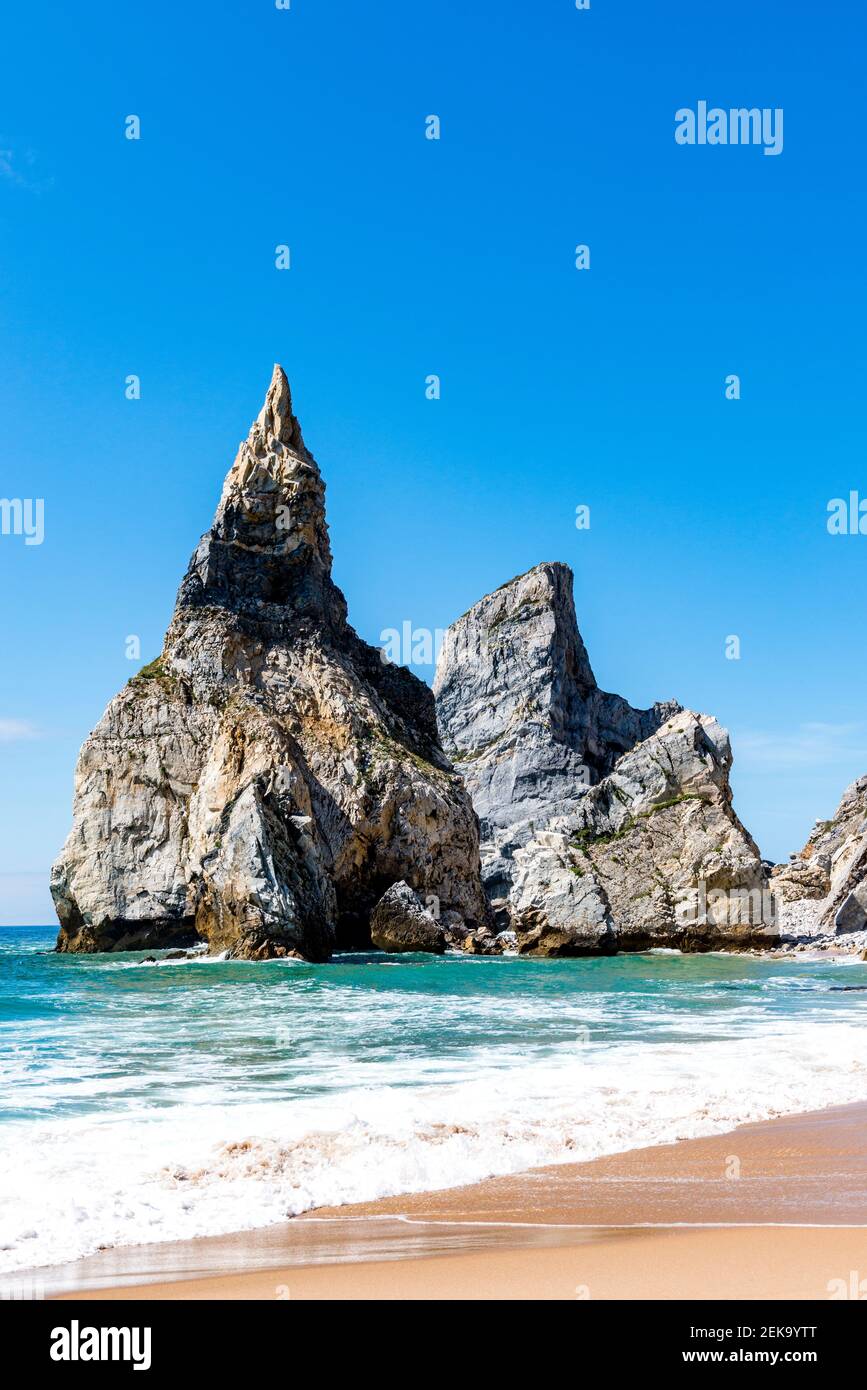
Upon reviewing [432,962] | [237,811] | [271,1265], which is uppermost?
[237,811]

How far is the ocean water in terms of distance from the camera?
741 cm

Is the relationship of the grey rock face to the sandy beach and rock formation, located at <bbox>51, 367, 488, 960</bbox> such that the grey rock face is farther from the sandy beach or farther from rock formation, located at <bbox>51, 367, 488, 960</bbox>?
the sandy beach

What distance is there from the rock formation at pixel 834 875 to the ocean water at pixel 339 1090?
3103cm

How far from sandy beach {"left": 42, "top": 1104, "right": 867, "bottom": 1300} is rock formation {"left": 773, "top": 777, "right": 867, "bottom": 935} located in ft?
165

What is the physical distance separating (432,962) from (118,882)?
18072mm

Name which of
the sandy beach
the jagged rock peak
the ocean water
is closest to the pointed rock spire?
the jagged rock peak

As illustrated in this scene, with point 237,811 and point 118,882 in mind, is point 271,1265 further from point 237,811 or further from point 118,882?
point 118,882

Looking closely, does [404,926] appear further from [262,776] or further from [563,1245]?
[563,1245]

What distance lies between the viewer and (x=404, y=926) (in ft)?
163

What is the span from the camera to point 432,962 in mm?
42375

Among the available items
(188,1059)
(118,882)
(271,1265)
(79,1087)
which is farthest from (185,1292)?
(118,882)

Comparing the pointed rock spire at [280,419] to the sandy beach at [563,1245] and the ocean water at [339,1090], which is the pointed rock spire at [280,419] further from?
the sandy beach at [563,1245]

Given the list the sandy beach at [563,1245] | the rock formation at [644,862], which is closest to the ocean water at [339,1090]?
the sandy beach at [563,1245]

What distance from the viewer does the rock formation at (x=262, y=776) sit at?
146 feet
